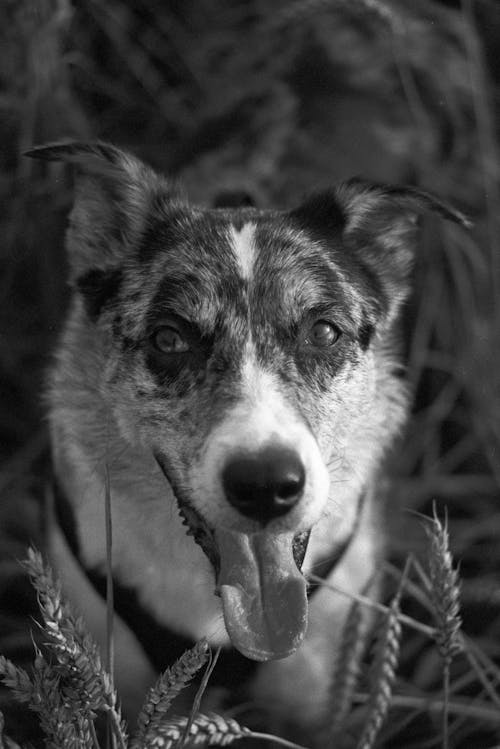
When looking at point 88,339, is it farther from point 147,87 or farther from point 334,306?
point 147,87

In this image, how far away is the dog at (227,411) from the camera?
8.70ft

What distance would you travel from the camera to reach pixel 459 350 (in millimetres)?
5234

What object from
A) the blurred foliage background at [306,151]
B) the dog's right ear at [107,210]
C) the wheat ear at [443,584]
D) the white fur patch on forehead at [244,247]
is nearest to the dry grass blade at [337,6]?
the blurred foliage background at [306,151]

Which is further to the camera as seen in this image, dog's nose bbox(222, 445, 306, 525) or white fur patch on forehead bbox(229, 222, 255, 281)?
white fur patch on forehead bbox(229, 222, 255, 281)

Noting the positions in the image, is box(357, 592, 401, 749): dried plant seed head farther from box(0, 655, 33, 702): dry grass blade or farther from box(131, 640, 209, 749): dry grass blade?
box(0, 655, 33, 702): dry grass blade

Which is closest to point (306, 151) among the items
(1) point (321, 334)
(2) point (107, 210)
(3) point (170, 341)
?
(2) point (107, 210)

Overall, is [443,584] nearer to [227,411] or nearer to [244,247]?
[227,411]

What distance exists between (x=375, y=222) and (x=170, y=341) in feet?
3.64

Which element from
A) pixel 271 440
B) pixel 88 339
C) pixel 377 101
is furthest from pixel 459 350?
pixel 271 440

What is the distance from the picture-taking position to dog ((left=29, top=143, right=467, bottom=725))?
8.70 ft

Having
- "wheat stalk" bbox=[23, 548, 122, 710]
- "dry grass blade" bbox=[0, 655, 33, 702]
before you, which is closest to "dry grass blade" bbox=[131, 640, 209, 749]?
"wheat stalk" bbox=[23, 548, 122, 710]

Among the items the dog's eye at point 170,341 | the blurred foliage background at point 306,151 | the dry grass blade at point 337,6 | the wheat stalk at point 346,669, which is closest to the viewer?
the wheat stalk at point 346,669

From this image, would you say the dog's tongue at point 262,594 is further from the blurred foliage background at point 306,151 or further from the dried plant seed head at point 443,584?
the blurred foliage background at point 306,151

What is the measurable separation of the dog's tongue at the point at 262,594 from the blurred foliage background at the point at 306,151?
163 centimetres
